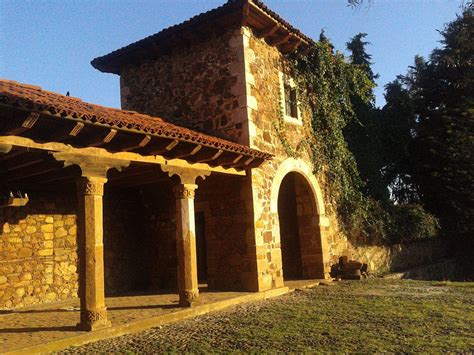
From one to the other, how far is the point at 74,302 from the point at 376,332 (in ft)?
19.0

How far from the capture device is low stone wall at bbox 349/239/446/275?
41.5ft

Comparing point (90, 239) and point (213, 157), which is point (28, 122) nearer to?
point (90, 239)

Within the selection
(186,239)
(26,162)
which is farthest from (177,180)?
(26,162)

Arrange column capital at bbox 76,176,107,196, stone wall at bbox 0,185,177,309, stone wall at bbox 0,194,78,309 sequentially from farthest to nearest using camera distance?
stone wall at bbox 0,185,177,309 < stone wall at bbox 0,194,78,309 < column capital at bbox 76,176,107,196

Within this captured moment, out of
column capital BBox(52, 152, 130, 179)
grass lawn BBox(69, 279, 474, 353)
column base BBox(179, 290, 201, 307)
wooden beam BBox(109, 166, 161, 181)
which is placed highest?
wooden beam BBox(109, 166, 161, 181)

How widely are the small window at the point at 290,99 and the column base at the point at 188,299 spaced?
5.24 meters

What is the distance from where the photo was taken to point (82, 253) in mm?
5828

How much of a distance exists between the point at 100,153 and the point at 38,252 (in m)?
3.61

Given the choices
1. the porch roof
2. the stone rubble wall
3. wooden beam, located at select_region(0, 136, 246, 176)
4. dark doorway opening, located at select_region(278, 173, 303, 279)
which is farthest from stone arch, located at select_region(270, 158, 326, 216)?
wooden beam, located at select_region(0, 136, 246, 176)

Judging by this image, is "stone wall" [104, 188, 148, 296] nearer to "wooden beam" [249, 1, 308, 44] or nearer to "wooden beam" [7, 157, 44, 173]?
"wooden beam" [7, 157, 44, 173]

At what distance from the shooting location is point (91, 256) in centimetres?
579

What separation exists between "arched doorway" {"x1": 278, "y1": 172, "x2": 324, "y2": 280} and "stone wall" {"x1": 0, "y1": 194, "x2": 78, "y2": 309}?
5.48 metres

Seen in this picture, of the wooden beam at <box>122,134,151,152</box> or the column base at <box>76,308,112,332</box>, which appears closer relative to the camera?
the column base at <box>76,308,112,332</box>

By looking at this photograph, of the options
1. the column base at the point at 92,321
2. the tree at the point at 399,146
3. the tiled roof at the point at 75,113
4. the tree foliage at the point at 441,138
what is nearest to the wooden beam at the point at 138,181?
the tiled roof at the point at 75,113
